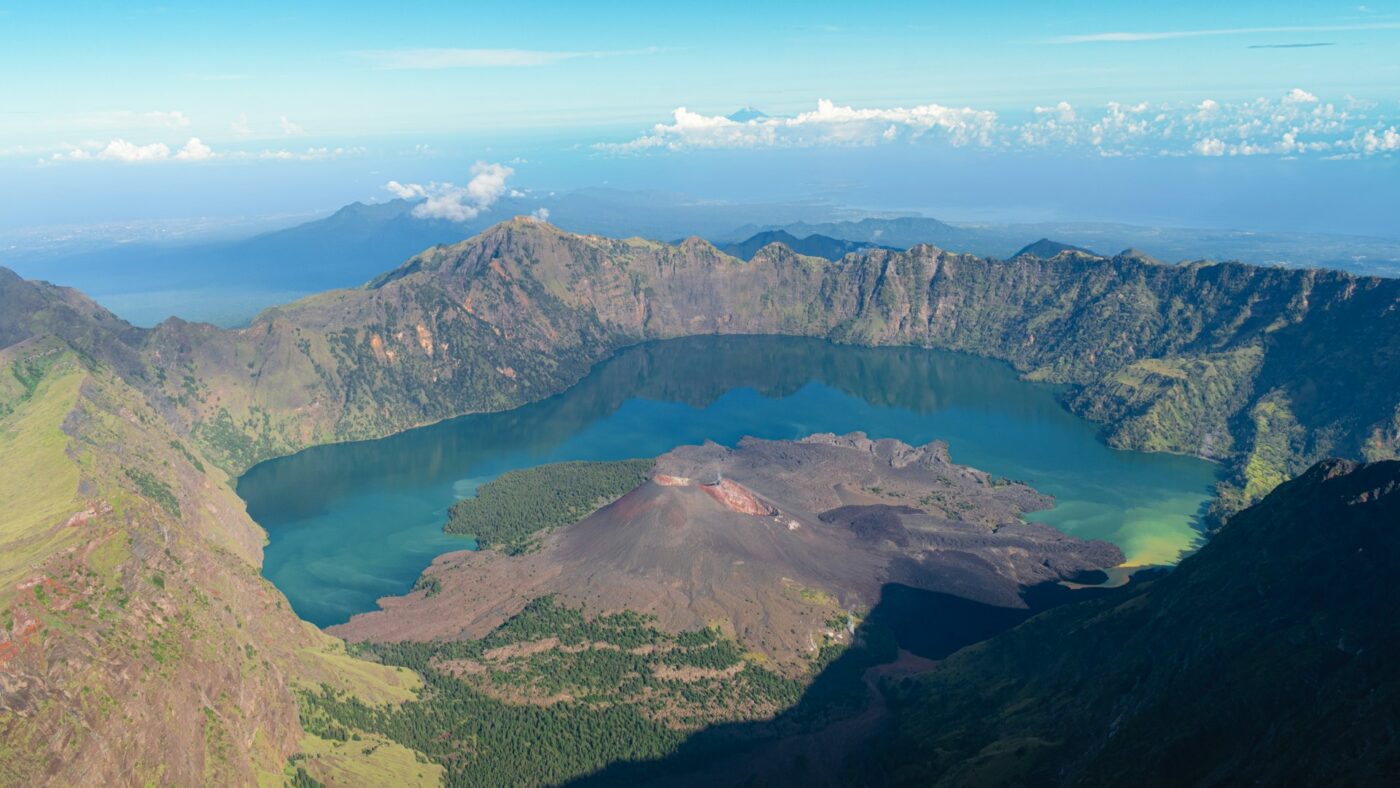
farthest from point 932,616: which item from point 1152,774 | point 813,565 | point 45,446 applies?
point 45,446

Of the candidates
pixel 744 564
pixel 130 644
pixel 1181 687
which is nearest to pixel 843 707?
pixel 744 564

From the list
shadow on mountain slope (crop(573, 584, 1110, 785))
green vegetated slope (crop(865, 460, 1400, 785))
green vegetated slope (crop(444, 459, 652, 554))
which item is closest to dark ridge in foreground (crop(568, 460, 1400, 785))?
green vegetated slope (crop(865, 460, 1400, 785))

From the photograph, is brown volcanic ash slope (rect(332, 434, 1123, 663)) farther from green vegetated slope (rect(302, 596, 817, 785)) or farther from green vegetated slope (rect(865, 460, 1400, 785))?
green vegetated slope (rect(865, 460, 1400, 785))

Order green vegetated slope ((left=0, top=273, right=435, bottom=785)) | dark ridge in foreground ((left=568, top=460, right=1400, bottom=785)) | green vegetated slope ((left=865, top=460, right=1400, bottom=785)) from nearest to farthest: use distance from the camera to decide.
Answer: green vegetated slope ((left=865, top=460, right=1400, bottom=785)) < dark ridge in foreground ((left=568, top=460, right=1400, bottom=785)) < green vegetated slope ((left=0, top=273, right=435, bottom=785))

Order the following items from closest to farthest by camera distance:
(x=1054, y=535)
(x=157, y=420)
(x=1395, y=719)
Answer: (x=1395, y=719) → (x=1054, y=535) → (x=157, y=420)

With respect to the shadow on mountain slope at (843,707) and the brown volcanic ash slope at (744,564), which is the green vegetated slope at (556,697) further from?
the brown volcanic ash slope at (744,564)

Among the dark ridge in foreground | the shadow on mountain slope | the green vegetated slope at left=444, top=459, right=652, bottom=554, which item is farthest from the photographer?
the green vegetated slope at left=444, top=459, right=652, bottom=554

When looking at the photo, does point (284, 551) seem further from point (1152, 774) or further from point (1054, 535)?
point (1152, 774)
